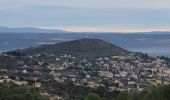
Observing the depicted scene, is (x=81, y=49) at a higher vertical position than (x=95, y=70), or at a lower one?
lower

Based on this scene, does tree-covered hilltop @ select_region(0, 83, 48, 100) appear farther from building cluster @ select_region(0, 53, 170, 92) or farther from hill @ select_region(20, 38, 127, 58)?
hill @ select_region(20, 38, 127, 58)

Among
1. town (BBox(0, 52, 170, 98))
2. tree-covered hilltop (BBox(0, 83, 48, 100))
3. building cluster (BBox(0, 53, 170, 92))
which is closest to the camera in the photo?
tree-covered hilltop (BBox(0, 83, 48, 100))

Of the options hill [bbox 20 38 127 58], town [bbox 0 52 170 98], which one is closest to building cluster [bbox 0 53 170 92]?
town [bbox 0 52 170 98]

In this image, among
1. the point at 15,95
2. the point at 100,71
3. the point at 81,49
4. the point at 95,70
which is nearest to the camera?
the point at 15,95

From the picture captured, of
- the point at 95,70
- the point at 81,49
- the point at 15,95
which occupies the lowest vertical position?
the point at 81,49

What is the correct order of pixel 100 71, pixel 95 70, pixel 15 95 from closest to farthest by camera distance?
1. pixel 15 95
2. pixel 100 71
3. pixel 95 70

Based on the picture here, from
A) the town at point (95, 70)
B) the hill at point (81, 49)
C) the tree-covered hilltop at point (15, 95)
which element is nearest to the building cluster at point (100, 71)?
the town at point (95, 70)

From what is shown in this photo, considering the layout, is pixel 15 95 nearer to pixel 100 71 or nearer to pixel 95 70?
pixel 100 71

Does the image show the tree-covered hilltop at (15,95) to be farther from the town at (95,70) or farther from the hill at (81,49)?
the hill at (81,49)

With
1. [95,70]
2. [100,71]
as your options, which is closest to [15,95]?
[100,71]
